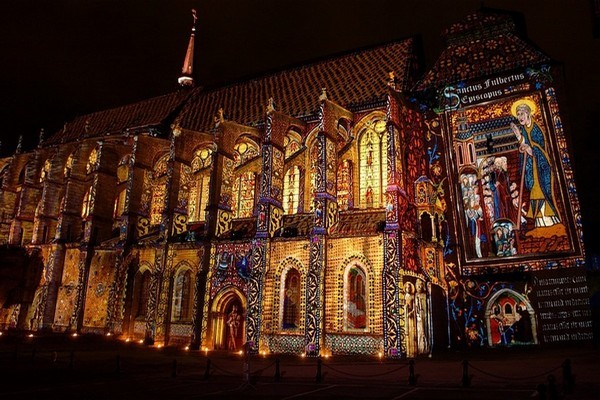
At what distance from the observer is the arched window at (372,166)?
74.3 feet

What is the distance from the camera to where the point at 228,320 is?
22.6 meters

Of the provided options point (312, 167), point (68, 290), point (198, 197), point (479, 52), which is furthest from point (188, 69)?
point (479, 52)

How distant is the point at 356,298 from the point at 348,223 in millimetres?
3618

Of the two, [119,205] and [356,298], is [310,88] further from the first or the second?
[119,205]

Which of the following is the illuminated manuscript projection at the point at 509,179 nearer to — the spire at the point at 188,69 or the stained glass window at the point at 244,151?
the stained glass window at the point at 244,151

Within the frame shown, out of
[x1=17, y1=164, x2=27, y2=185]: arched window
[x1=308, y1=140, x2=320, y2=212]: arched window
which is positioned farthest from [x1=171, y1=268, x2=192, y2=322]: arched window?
[x1=17, y1=164, x2=27, y2=185]: arched window

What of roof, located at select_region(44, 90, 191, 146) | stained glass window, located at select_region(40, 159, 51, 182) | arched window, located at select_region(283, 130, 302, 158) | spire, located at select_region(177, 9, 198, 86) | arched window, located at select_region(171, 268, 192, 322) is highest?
spire, located at select_region(177, 9, 198, 86)

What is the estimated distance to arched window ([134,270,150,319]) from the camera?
2584 cm

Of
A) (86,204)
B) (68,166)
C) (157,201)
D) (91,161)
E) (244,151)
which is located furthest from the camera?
(68,166)

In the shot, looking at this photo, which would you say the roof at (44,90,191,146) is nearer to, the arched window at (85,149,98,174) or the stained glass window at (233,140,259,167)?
the arched window at (85,149,98,174)

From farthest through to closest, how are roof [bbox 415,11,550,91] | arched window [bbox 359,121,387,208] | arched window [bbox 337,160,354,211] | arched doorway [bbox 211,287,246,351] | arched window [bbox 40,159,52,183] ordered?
arched window [bbox 40,159,52,183] < arched window [bbox 337,160,354,211] < arched window [bbox 359,121,387,208] < arched doorway [bbox 211,287,246,351] < roof [bbox 415,11,550,91]

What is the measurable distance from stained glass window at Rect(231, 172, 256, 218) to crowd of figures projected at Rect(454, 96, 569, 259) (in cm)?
1180

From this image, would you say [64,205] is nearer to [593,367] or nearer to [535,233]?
[535,233]

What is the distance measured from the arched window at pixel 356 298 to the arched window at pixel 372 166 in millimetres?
4058
